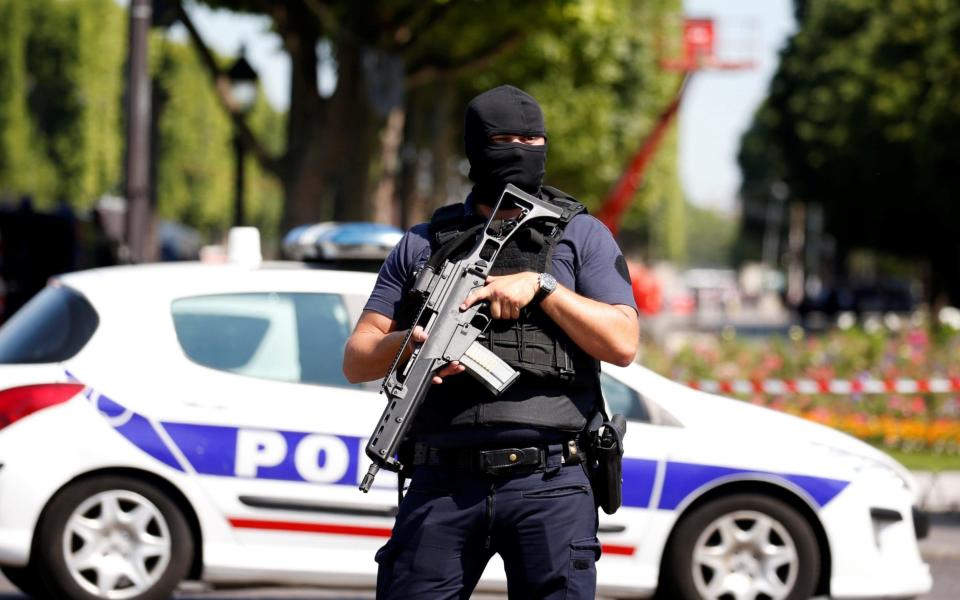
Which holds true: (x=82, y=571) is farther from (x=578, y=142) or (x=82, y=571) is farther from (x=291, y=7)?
(x=578, y=142)

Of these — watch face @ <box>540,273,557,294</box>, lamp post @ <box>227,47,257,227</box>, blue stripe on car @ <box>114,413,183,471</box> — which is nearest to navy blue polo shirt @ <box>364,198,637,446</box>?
watch face @ <box>540,273,557,294</box>

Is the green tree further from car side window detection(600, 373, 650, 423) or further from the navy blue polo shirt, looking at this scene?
the navy blue polo shirt

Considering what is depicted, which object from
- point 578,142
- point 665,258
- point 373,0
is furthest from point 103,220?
point 665,258

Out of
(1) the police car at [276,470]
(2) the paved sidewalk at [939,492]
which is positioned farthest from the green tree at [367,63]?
(1) the police car at [276,470]

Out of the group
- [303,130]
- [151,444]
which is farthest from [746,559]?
[303,130]

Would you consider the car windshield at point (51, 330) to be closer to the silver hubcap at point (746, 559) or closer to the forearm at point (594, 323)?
the silver hubcap at point (746, 559)

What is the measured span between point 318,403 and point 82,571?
1.10m

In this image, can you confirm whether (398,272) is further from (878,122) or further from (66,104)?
(66,104)

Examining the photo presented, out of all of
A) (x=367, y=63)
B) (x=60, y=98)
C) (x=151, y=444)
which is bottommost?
(x=151, y=444)

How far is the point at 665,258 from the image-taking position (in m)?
127

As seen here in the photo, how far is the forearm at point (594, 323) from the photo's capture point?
3.59 meters

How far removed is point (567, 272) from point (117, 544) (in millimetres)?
3355

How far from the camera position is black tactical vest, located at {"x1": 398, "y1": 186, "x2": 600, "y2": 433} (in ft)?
12.0

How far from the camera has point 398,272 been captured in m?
3.84
